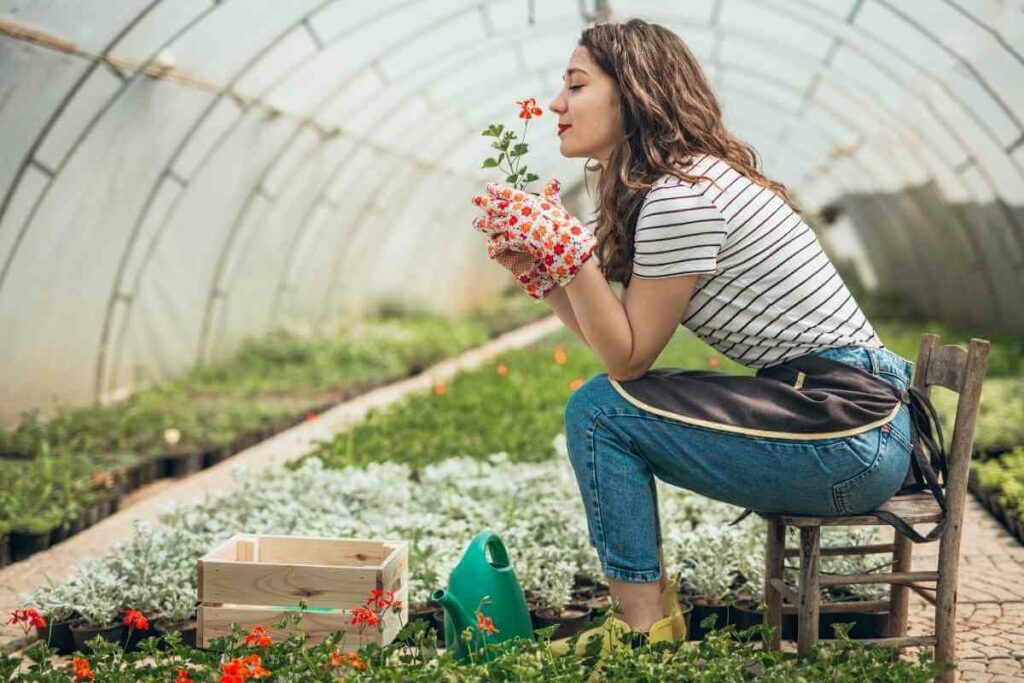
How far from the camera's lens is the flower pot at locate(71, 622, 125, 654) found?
3.26 meters

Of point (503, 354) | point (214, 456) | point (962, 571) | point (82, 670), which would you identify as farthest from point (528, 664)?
point (503, 354)

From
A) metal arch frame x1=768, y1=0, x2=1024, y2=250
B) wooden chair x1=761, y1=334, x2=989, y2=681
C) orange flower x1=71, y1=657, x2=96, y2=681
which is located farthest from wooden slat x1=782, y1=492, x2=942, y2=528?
metal arch frame x1=768, y1=0, x2=1024, y2=250

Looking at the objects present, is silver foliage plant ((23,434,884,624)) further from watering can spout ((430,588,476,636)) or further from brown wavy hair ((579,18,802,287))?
brown wavy hair ((579,18,802,287))

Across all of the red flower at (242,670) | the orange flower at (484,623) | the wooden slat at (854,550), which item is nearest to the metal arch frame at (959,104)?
the wooden slat at (854,550)

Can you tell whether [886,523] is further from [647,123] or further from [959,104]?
[959,104]

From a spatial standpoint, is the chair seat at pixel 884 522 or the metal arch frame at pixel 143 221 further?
the metal arch frame at pixel 143 221

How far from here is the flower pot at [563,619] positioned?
127 inches

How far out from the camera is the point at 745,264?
243 centimetres

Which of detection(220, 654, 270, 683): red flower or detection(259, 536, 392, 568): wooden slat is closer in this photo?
detection(220, 654, 270, 683): red flower

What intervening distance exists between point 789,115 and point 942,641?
12346 mm

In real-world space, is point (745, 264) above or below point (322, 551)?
above

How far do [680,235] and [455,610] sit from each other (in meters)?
0.98

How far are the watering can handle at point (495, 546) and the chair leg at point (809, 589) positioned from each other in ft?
2.28

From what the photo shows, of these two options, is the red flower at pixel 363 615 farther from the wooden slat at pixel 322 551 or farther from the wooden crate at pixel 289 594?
the wooden slat at pixel 322 551
